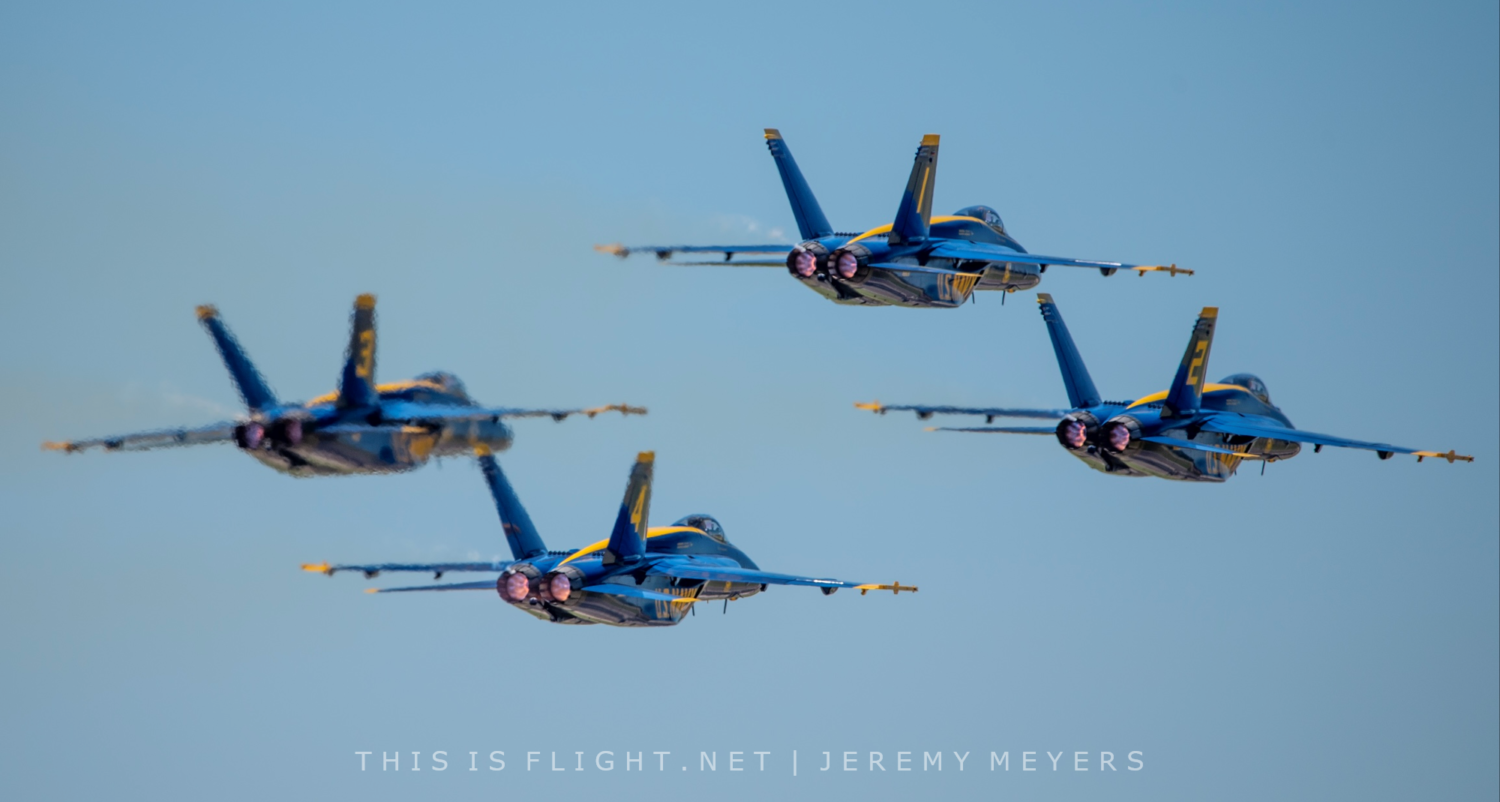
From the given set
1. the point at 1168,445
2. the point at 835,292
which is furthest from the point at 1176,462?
the point at 835,292

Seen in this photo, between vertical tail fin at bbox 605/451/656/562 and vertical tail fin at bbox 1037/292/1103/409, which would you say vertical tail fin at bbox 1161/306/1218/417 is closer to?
vertical tail fin at bbox 1037/292/1103/409

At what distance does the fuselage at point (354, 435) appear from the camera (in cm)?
9625

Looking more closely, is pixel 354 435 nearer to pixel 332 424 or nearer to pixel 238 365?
pixel 332 424

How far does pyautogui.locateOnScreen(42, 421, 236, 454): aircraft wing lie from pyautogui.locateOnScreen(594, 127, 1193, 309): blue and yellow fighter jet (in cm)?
1817

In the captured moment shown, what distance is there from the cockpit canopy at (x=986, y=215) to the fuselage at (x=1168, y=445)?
35.6 ft

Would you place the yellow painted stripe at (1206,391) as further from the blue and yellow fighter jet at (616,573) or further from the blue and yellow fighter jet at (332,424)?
the blue and yellow fighter jet at (332,424)

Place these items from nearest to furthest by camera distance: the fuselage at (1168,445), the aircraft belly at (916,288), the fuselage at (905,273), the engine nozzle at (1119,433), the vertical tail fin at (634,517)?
the vertical tail fin at (634,517) < the fuselage at (905,273) < the aircraft belly at (916,288) < the engine nozzle at (1119,433) < the fuselage at (1168,445)

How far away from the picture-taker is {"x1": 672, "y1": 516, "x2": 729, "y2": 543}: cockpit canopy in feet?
372

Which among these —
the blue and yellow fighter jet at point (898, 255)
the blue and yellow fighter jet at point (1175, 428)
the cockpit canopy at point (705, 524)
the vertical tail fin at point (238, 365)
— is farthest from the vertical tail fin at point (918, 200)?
the vertical tail fin at point (238, 365)

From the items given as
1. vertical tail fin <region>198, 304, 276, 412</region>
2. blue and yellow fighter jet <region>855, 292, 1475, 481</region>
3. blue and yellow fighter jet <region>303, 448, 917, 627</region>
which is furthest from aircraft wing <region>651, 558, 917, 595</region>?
vertical tail fin <region>198, 304, 276, 412</region>

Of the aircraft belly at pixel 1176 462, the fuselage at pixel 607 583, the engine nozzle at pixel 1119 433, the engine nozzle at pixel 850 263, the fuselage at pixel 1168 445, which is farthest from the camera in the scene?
the aircraft belly at pixel 1176 462

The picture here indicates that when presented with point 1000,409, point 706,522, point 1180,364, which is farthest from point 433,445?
point 1180,364

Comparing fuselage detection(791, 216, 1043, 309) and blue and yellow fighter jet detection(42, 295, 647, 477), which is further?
fuselage detection(791, 216, 1043, 309)

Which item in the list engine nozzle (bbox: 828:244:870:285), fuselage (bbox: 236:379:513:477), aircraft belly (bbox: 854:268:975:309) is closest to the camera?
fuselage (bbox: 236:379:513:477)
